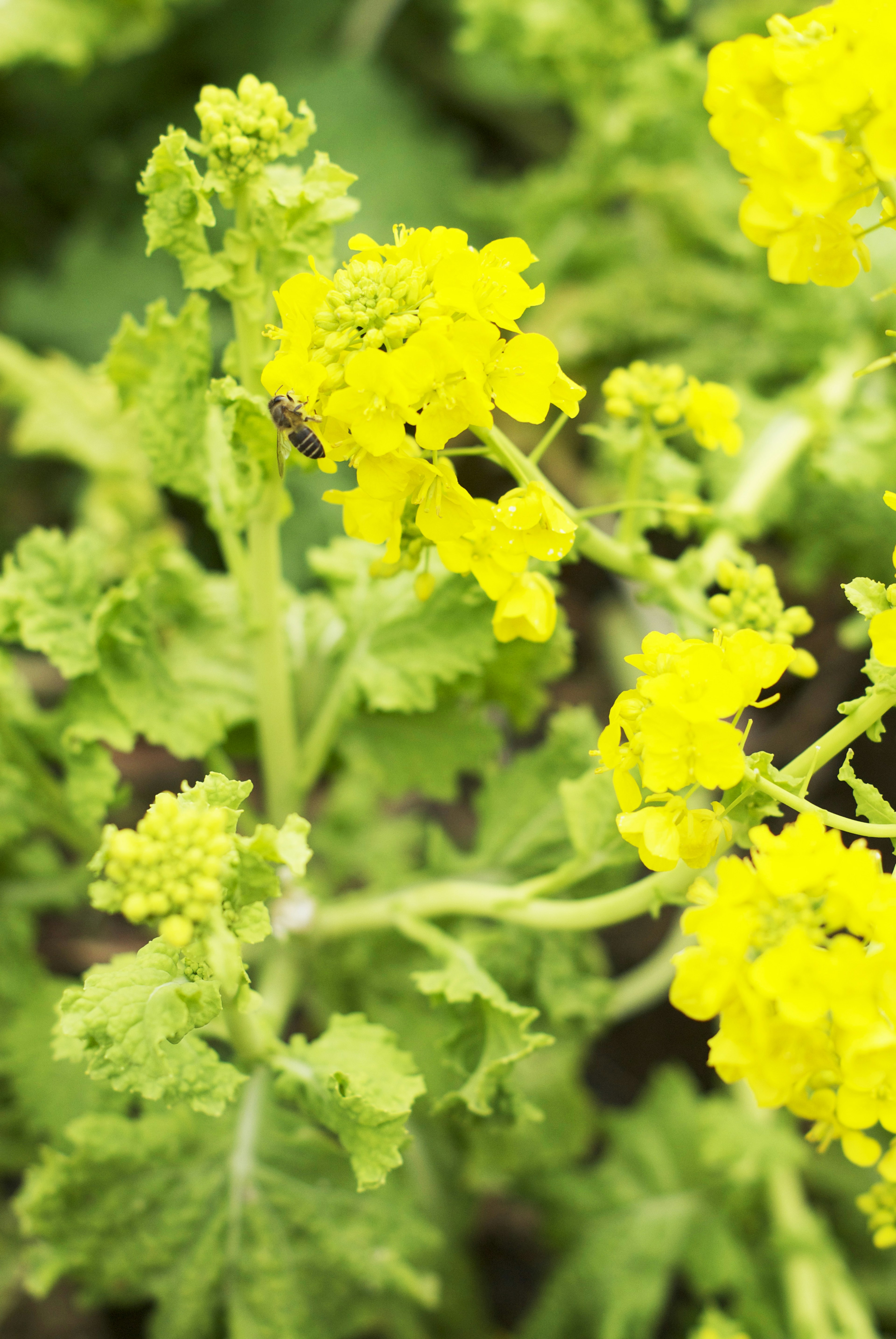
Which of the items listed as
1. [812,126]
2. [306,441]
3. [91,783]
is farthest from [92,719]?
[812,126]

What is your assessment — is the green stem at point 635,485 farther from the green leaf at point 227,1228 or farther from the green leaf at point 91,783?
the green leaf at point 227,1228

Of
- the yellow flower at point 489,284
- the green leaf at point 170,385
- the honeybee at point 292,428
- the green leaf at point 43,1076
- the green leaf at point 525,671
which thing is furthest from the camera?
the green leaf at point 43,1076

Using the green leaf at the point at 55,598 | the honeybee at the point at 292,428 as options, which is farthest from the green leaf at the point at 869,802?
the green leaf at the point at 55,598

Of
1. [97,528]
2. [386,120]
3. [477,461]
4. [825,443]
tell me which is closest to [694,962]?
[825,443]

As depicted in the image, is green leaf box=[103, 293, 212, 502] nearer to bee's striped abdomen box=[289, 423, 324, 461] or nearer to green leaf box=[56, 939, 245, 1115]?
A: bee's striped abdomen box=[289, 423, 324, 461]

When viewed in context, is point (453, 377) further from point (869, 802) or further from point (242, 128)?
point (869, 802)

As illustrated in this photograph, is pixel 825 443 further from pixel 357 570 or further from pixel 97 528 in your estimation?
pixel 97 528
